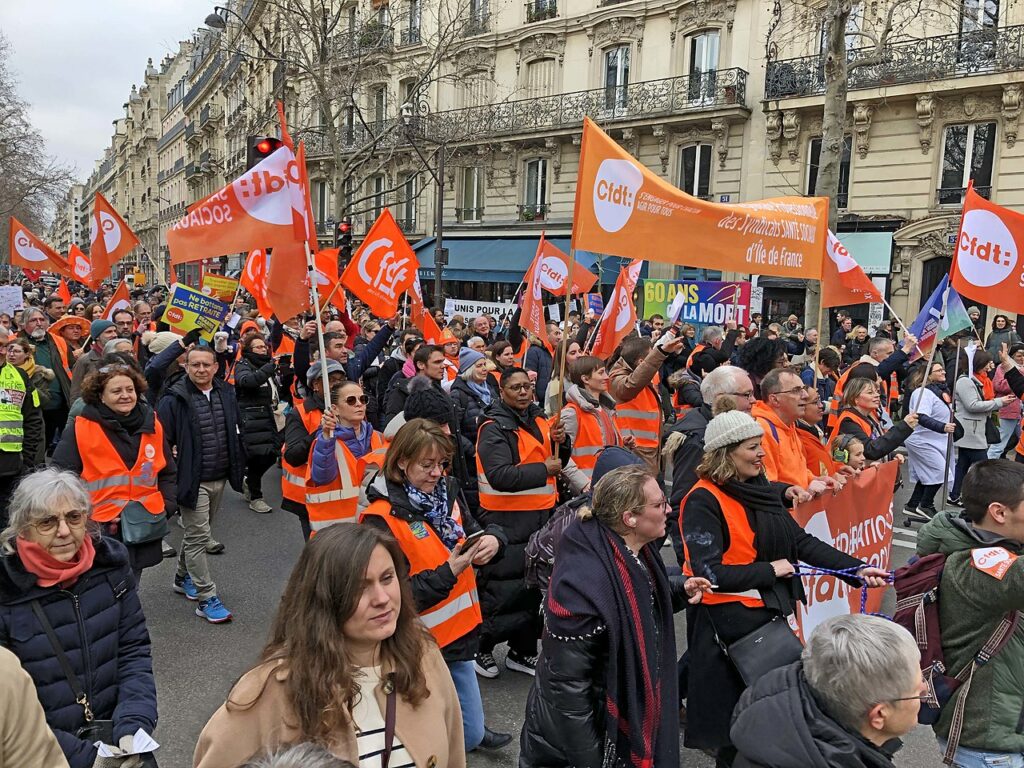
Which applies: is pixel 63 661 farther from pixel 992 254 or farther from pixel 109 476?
pixel 992 254

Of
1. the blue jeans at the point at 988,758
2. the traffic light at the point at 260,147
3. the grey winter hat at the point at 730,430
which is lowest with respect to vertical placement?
the blue jeans at the point at 988,758

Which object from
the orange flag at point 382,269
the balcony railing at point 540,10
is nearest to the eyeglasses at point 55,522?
the orange flag at point 382,269

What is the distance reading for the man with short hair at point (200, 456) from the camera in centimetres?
512

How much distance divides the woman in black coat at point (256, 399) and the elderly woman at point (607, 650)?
5048 millimetres

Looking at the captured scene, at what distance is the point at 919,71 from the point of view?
1912cm

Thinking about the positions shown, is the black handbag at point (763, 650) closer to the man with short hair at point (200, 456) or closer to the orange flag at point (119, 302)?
the man with short hair at point (200, 456)

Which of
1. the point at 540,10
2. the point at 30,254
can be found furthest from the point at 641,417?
the point at 540,10

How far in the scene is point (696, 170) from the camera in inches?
933

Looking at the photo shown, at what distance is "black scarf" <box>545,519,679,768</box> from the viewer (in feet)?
8.30

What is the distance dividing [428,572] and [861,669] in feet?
5.13

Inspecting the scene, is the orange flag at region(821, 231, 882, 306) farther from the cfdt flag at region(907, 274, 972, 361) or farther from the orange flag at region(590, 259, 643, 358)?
the orange flag at region(590, 259, 643, 358)

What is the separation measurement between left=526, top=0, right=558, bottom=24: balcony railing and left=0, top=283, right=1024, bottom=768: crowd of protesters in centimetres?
2384

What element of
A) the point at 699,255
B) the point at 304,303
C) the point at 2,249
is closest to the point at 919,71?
the point at 699,255

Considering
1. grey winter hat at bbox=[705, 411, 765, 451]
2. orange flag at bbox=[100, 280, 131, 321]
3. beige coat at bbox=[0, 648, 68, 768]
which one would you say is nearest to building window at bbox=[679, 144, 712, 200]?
orange flag at bbox=[100, 280, 131, 321]
